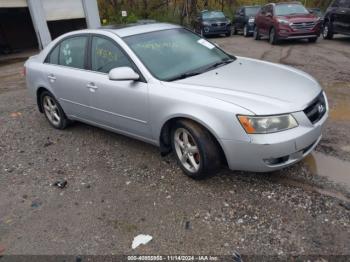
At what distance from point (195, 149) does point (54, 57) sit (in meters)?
2.98

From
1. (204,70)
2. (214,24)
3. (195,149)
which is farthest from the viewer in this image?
(214,24)

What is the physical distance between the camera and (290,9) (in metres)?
13.6

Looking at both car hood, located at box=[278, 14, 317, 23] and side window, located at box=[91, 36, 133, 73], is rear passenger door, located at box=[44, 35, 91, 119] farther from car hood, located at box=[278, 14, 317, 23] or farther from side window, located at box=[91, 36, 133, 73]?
car hood, located at box=[278, 14, 317, 23]

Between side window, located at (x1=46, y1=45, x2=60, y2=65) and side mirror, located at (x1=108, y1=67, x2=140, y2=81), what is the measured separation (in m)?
1.91

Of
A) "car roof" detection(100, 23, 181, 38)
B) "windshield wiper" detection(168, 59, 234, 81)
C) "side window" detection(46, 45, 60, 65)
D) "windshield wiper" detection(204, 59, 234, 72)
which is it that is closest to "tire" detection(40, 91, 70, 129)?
"side window" detection(46, 45, 60, 65)

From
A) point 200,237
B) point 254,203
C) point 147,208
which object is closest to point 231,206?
point 254,203

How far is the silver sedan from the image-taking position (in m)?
3.12

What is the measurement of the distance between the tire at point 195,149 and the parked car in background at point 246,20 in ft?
52.1

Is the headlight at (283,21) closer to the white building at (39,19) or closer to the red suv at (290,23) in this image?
the red suv at (290,23)

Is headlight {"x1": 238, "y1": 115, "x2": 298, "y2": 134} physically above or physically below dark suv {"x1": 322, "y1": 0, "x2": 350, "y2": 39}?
above

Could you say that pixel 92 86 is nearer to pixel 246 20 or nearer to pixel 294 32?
pixel 294 32

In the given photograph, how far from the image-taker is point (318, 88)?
3723mm

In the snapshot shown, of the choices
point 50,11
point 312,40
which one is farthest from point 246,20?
point 50,11

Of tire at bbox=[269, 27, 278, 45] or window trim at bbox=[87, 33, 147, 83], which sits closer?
window trim at bbox=[87, 33, 147, 83]
